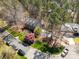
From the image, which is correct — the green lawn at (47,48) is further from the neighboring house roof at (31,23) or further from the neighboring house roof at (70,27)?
the neighboring house roof at (70,27)

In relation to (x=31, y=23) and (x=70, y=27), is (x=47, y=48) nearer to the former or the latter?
(x=31, y=23)

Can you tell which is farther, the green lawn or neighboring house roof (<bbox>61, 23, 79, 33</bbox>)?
neighboring house roof (<bbox>61, 23, 79, 33</bbox>)

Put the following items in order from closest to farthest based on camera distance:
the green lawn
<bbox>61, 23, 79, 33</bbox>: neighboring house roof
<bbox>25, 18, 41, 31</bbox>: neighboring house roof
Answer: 1. the green lawn
2. <bbox>61, 23, 79, 33</bbox>: neighboring house roof
3. <bbox>25, 18, 41, 31</bbox>: neighboring house roof

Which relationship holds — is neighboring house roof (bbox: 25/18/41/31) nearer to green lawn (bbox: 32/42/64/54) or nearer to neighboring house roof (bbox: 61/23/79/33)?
green lawn (bbox: 32/42/64/54)

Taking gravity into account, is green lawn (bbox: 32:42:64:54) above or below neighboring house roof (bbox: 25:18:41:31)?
below

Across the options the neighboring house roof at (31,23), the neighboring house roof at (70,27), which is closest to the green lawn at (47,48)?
the neighboring house roof at (31,23)

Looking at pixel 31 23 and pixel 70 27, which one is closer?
pixel 31 23

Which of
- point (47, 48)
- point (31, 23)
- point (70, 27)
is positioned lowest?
point (47, 48)

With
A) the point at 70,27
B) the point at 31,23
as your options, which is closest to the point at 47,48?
the point at 31,23

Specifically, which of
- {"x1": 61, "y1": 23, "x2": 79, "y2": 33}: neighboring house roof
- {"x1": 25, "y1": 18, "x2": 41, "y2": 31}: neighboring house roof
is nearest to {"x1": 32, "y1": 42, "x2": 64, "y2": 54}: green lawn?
{"x1": 25, "y1": 18, "x2": 41, "y2": 31}: neighboring house roof
